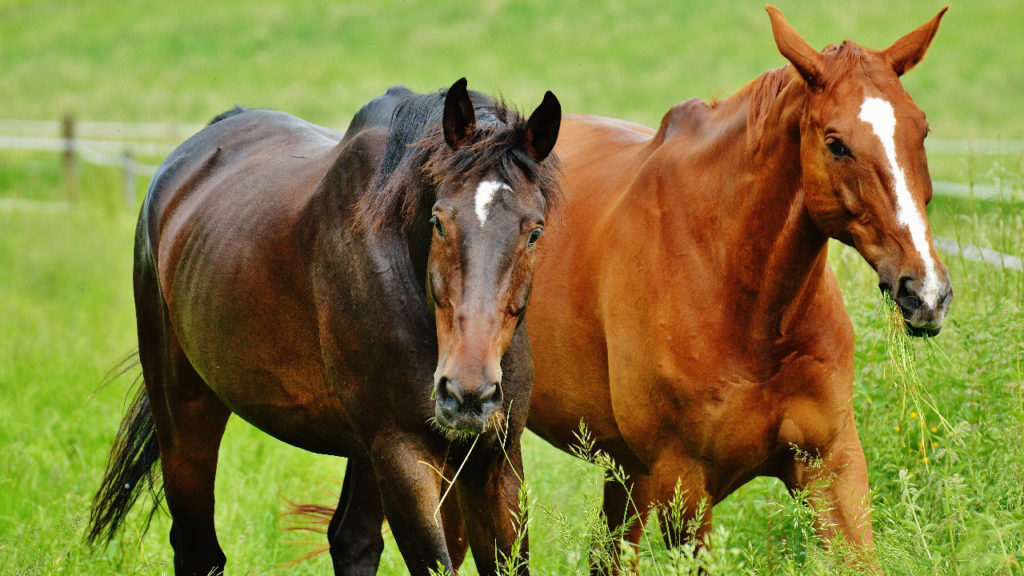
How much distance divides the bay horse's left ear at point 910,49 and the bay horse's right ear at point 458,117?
1355mm

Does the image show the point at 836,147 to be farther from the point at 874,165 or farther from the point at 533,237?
the point at 533,237

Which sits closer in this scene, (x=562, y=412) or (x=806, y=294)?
(x=806, y=294)

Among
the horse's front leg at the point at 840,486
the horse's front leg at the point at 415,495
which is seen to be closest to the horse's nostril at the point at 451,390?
the horse's front leg at the point at 415,495

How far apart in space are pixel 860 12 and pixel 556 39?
8.84 metres

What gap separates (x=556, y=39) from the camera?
33.6m

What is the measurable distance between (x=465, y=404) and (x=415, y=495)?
0.67 meters

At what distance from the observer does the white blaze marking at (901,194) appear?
3.13m

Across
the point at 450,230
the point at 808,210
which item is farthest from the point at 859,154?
the point at 450,230

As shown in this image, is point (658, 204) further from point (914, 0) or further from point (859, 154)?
point (914, 0)

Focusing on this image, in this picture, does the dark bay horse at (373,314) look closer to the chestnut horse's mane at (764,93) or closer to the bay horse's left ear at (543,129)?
the bay horse's left ear at (543,129)

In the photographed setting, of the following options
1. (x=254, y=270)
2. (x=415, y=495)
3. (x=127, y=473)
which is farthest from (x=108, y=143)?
(x=415, y=495)

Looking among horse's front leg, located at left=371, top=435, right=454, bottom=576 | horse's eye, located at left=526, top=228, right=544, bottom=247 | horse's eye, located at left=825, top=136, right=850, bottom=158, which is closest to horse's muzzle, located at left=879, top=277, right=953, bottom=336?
horse's eye, located at left=825, top=136, right=850, bottom=158

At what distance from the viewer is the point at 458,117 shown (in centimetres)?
331

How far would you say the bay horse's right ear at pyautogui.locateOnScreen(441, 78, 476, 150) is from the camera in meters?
3.24
